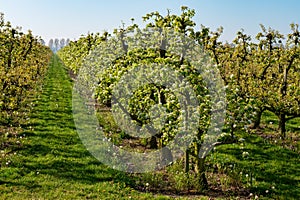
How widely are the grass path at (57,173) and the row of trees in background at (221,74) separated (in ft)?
6.73

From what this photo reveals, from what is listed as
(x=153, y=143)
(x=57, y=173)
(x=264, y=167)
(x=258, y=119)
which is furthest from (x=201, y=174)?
(x=258, y=119)

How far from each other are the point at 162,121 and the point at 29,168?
15.0ft

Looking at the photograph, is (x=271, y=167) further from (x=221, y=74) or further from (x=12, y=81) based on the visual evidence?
(x=12, y=81)

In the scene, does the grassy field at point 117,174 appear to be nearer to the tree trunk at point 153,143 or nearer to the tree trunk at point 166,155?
the tree trunk at point 166,155

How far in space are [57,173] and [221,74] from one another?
663 centimetres

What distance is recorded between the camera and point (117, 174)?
34.9 ft

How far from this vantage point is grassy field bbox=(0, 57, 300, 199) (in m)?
9.38

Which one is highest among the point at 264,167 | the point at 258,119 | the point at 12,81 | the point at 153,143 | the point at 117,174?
the point at 12,81

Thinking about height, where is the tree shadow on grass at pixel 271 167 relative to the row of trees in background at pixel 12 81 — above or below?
below

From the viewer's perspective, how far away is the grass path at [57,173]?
9.24 m

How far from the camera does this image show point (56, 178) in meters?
10.2

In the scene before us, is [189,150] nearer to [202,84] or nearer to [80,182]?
[202,84]

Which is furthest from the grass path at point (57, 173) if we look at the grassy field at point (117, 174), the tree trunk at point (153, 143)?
the tree trunk at point (153, 143)

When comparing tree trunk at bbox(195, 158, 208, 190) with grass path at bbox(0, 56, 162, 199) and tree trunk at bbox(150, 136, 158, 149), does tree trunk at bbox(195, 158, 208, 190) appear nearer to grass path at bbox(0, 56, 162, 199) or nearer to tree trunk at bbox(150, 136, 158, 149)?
grass path at bbox(0, 56, 162, 199)
